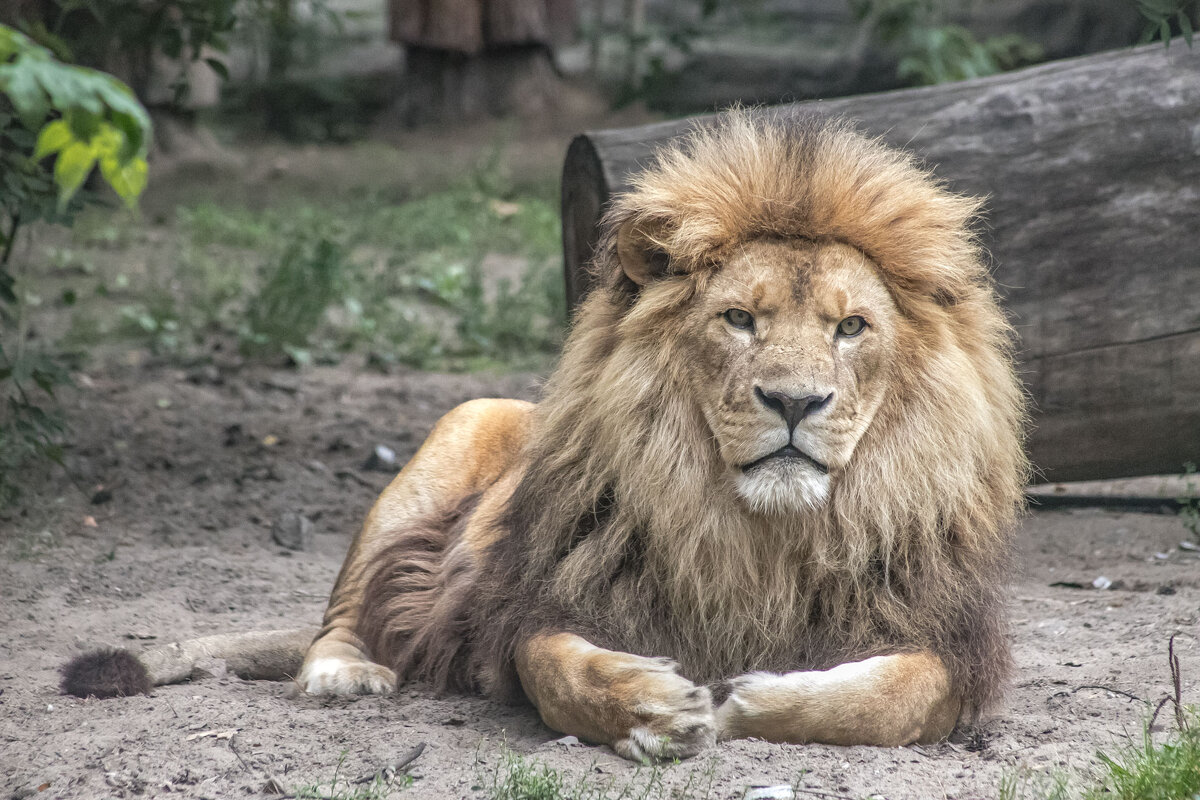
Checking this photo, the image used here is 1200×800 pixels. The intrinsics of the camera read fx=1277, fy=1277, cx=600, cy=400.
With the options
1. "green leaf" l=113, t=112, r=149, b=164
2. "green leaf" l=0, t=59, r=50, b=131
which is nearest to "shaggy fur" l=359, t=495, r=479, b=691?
"green leaf" l=113, t=112, r=149, b=164

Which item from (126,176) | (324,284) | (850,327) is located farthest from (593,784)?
(324,284)

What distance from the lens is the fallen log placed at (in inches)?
159

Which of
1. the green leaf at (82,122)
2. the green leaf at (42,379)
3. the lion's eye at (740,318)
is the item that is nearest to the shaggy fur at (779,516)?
the lion's eye at (740,318)

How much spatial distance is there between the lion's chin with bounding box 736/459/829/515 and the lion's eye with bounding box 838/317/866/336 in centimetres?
30

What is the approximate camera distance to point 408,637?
330 centimetres

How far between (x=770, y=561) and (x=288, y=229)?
611 centimetres

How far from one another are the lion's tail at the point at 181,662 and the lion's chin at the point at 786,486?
153 cm

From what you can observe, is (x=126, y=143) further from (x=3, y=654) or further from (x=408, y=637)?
(x=3, y=654)

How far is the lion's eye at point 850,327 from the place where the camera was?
8.71ft

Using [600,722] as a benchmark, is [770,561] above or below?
above

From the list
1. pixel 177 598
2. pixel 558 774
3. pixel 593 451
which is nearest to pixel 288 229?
pixel 177 598

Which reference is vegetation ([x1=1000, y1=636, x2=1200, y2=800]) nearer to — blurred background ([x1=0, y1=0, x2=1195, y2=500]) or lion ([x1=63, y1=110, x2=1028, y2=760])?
lion ([x1=63, y1=110, x2=1028, y2=760])

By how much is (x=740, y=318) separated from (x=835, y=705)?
2.66 ft

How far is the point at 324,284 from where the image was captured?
21.5ft
